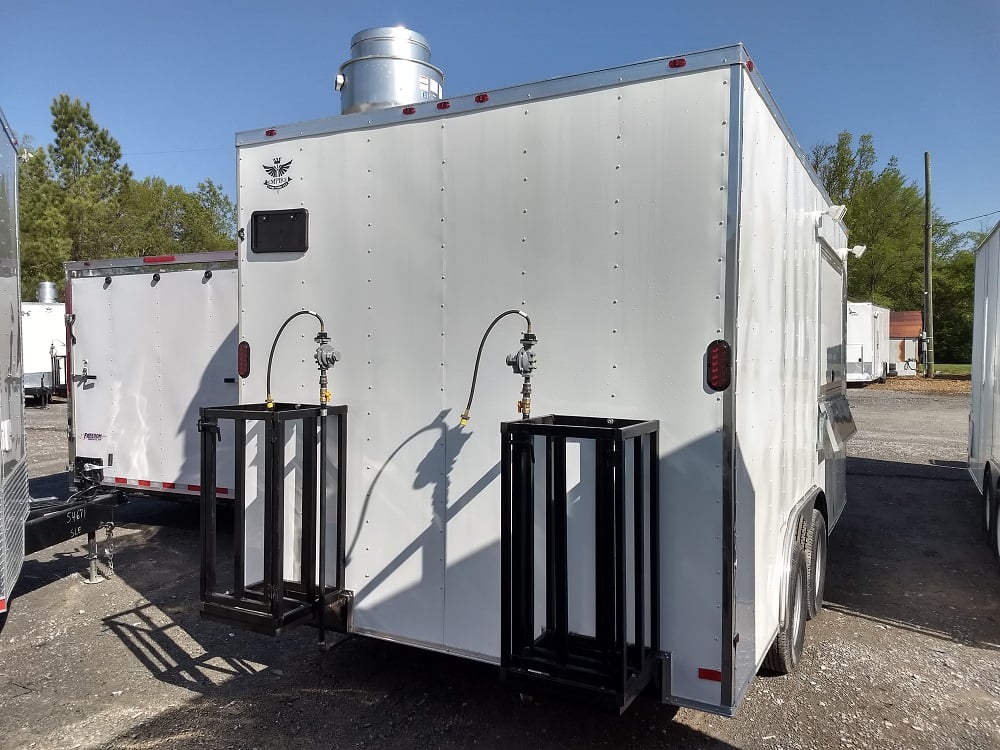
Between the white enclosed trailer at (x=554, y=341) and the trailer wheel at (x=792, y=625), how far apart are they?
22 millimetres

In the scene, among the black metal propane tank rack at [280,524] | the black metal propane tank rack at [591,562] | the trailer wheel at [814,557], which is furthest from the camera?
the trailer wheel at [814,557]

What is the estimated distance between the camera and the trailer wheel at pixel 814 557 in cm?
431

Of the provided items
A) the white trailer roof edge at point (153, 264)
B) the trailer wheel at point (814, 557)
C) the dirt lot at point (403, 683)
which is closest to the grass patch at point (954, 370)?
the dirt lot at point (403, 683)

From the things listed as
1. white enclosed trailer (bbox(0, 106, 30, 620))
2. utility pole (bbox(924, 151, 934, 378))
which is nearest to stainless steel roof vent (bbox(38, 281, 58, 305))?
white enclosed trailer (bbox(0, 106, 30, 620))

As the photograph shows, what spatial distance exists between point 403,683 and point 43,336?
62.9ft

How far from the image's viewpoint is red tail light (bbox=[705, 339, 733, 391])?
9.39 feet

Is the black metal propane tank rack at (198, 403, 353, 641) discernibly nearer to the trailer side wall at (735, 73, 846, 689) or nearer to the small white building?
the trailer side wall at (735, 73, 846, 689)

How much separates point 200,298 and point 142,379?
113 centimetres

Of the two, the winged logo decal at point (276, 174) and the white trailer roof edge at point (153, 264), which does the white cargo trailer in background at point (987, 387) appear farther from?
the white trailer roof edge at point (153, 264)

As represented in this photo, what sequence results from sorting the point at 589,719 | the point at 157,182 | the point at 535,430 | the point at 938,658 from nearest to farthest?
the point at 535,430
the point at 589,719
the point at 938,658
the point at 157,182

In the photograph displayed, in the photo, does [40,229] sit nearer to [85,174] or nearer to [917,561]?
[85,174]

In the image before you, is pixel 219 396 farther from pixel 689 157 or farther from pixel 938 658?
pixel 938 658

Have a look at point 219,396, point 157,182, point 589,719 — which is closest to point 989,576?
point 589,719

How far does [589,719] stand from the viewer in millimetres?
3584
